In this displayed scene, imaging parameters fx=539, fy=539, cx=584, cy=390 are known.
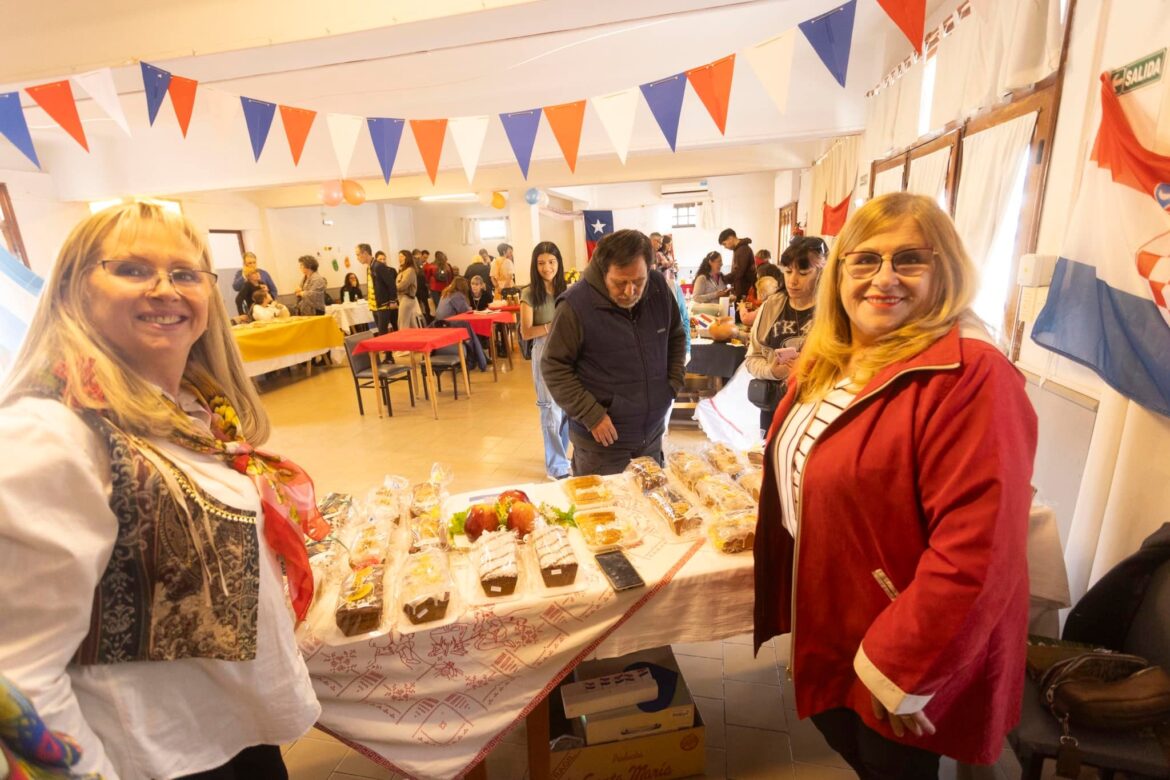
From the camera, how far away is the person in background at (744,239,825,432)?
7.93 ft

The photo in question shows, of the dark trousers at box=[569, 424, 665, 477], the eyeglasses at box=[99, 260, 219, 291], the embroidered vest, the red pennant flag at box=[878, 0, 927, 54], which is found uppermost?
the red pennant flag at box=[878, 0, 927, 54]

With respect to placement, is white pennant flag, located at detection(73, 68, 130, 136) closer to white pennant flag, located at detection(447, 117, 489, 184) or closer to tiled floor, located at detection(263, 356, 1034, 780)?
white pennant flag, located at detection(447, 117, 489, 184)

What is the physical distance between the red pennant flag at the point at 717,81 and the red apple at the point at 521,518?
7.66ft

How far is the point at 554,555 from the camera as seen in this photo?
1388 mm

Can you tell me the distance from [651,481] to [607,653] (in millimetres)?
571

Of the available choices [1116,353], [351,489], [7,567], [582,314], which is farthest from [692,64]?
[7,567]

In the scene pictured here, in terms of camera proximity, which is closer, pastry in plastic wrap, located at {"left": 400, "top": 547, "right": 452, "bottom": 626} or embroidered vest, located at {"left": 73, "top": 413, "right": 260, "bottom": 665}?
embroidered vest, located at {"left": 73, "top": 413, "right": 260, "bottom": 665}

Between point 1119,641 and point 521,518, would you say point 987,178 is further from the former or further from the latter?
point 521,518

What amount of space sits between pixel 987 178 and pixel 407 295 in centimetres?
630

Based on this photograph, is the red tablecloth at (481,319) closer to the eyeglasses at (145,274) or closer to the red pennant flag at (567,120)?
the red pennant flag at (567,120)

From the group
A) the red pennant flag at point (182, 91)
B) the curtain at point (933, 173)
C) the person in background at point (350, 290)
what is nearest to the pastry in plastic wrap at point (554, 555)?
the red pennant flag at point (182, 91)

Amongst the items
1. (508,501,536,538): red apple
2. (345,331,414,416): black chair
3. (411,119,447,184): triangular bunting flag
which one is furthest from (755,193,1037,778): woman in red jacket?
(345,331,414,416): black chair

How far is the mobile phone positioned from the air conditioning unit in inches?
468

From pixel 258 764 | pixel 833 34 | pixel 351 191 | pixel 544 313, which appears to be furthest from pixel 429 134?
pixel 351 191
